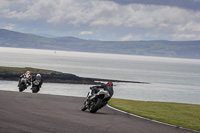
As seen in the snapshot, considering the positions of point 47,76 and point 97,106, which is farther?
point 47,76

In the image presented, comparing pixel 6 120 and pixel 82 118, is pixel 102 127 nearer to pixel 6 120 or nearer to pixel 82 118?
pixel 82 118

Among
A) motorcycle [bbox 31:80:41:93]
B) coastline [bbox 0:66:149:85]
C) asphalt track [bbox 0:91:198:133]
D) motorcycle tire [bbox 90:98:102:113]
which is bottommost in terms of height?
asphalt track [bbox 0:91:198:133]

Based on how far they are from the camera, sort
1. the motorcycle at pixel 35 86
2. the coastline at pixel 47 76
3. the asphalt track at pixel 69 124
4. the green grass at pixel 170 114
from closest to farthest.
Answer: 1. the asphalt track at pixel 69 124
2. the green grass at pixel 170 114
3. the motorcycle at pixel 35 86
4. the coastline at pixel 47 76

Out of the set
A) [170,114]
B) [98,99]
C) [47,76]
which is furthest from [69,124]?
[47,76]

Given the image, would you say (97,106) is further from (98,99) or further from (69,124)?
(69,124)

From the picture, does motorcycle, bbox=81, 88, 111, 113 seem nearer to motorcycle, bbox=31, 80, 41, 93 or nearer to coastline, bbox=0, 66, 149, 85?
motorcycle, bbox=31, 80, 41, 93

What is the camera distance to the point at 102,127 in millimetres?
13102

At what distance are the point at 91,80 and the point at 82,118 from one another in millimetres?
108583

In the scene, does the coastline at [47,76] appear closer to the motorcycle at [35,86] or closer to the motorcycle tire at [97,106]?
the motorcycle at [35,86]

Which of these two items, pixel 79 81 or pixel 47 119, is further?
pixel 79 81

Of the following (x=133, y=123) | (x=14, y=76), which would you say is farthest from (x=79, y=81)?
(x=133, y=123)

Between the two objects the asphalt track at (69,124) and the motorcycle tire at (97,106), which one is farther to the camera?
the motorcycle tire at (97,106)

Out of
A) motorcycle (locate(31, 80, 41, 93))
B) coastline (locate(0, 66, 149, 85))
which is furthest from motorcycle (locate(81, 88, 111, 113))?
coastline (locate(0, 66, 149, 85))

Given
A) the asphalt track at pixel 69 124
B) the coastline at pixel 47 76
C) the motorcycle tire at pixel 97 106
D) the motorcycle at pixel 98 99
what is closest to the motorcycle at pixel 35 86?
the motorcycle at pixel 98 99
